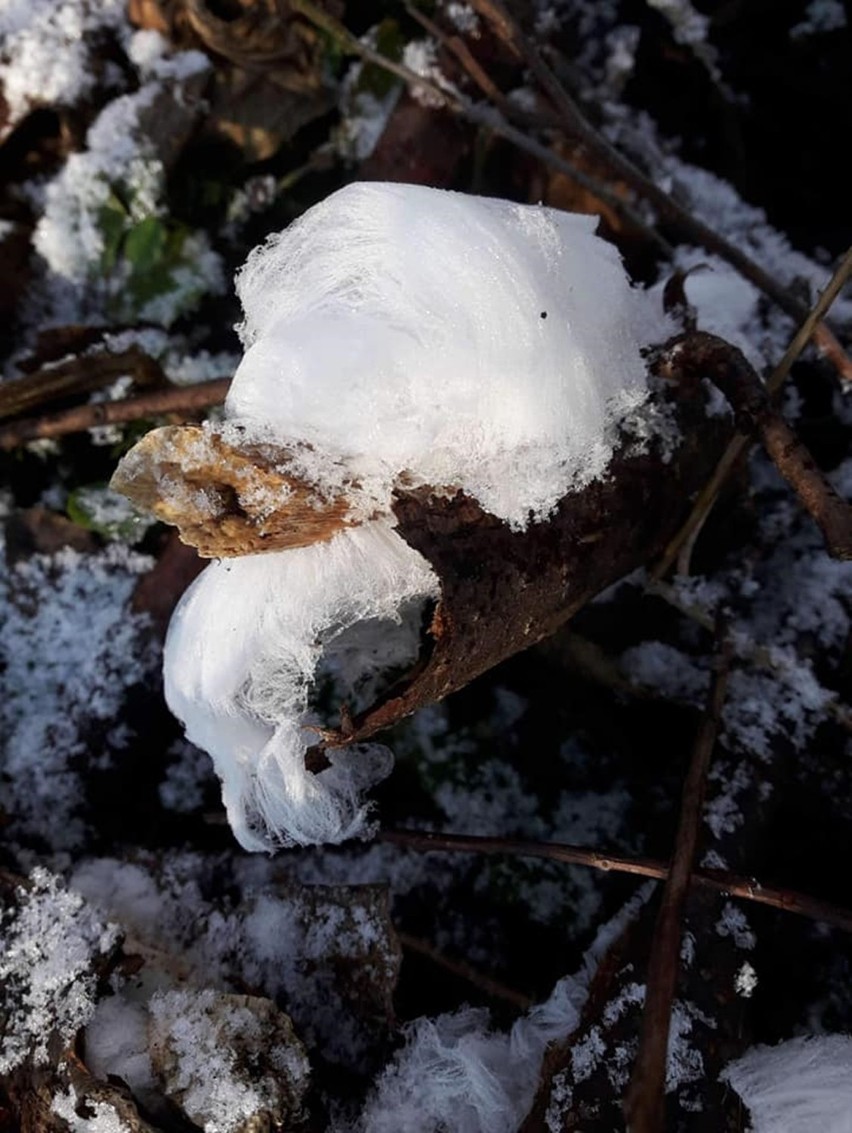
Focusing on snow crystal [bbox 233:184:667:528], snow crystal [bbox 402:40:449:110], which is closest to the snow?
snow crystal [bbox 233:184:667:528]

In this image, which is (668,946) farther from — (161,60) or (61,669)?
(161,60)

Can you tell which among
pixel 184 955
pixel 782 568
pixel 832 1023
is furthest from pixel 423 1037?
pixel 782 568

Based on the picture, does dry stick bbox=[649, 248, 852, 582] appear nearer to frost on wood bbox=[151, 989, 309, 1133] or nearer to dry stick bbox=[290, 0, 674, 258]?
dry stick bbox=[290, 0, 674, 258]

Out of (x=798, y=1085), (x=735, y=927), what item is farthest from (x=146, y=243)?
(x=798, y=1085)

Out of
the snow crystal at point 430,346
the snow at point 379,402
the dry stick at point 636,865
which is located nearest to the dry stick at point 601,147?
the snow at point 379,402

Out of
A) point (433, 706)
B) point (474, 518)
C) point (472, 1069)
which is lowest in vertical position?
point (472, 1069)

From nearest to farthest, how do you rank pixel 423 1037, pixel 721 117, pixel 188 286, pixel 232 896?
pixel 423 1037
pixel 232 896
pixel 188 286
pixel 721 117

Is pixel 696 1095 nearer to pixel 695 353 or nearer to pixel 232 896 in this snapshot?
pixel 232 896
